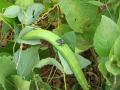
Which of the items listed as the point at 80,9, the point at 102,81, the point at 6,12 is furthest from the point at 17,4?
the point at 102,81

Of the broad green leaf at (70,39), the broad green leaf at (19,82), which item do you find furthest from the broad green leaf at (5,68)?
the broad green leaf at (70,39)

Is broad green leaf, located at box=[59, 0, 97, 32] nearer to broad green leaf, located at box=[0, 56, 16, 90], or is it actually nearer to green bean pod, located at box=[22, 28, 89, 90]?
green bean pod, located at box=[22, 28, 89, 90]

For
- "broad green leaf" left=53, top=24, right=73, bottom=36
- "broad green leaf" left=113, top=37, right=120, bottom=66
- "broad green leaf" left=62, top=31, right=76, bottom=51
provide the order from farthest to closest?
"broad green leaf" left=53, top=24, right=73, bottom=36
"broad green leaf" left=62, top=31, right=76, bottom=51
"broad green leaf" left=113, top=37, right=120, bottom=66

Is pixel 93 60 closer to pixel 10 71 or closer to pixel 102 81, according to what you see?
pixel 102 81

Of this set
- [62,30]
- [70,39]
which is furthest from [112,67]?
[62,30]

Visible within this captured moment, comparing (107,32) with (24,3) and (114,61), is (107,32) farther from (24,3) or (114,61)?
(24,3)

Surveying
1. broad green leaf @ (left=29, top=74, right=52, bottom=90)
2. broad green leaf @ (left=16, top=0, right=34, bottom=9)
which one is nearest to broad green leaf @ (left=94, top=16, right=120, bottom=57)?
broad green leaf @ (left=29, top=74, right=52, bottom=90)

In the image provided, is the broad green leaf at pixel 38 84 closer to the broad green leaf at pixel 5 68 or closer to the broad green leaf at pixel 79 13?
the broad green leaf at pixel 5 68
